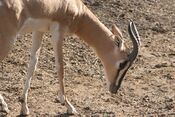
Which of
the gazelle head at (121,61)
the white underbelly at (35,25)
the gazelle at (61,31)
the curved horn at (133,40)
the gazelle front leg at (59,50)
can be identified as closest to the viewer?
the gazelle at (61,31)

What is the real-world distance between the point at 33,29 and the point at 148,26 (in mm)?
4857

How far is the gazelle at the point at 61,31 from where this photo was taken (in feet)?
23.6

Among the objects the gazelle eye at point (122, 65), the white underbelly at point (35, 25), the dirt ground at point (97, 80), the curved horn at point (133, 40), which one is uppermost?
the white underbelly at point (35, 25)

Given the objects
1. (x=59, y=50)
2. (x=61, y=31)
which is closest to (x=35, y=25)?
(x=61, y=31)

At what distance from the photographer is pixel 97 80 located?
948 cm

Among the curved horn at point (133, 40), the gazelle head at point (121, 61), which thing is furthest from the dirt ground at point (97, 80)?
the curved horn at point (133, 40)

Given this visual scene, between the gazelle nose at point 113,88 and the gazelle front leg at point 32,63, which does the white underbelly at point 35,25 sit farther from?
the gazelle nose at point 113,88

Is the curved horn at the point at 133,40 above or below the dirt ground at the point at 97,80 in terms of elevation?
above

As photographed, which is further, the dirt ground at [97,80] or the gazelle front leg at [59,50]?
the dirt ground at [97,80]

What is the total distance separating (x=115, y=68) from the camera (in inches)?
334

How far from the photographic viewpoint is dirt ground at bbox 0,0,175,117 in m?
8.38

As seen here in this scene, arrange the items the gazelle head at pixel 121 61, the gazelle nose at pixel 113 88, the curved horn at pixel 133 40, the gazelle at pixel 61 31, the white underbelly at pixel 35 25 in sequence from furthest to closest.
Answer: the gazelle nose at pixel 113 88, the gazelle head at pixel 121 61, the curved horn at pixel 133 40, the white underbelly at pixel 35 25, the gazelle at pixel 61 31

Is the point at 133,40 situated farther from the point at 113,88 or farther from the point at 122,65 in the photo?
the point at 113,88

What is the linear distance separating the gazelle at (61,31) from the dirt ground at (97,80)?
0.32 metres
